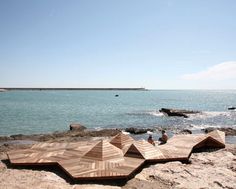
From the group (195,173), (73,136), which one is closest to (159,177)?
(195,173)

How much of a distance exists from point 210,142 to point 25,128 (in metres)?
30.5

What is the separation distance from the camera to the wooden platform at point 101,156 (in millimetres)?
15609

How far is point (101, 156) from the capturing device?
17.4 m

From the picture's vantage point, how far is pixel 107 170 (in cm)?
1561

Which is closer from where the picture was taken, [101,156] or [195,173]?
[195,173]

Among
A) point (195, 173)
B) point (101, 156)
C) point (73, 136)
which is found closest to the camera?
point (195, 173)

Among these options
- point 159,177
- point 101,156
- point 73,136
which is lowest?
point 73,136

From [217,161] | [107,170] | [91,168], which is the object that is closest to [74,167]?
[91,168]

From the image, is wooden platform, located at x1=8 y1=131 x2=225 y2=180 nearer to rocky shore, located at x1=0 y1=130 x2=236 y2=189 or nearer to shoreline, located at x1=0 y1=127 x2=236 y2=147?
rocky shore, located at x1=0 y1=130 x2=236 y2=189

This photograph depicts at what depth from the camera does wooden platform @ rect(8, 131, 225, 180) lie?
15609 mm

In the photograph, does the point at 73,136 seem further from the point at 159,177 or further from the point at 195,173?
the point at 195,173

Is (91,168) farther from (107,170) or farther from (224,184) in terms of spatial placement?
(224,184)

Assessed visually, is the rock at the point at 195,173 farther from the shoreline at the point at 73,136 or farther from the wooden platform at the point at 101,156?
the shoreline at the point at 73,136

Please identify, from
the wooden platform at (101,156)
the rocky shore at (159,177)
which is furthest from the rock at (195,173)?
the wooden platform at (101,156)
